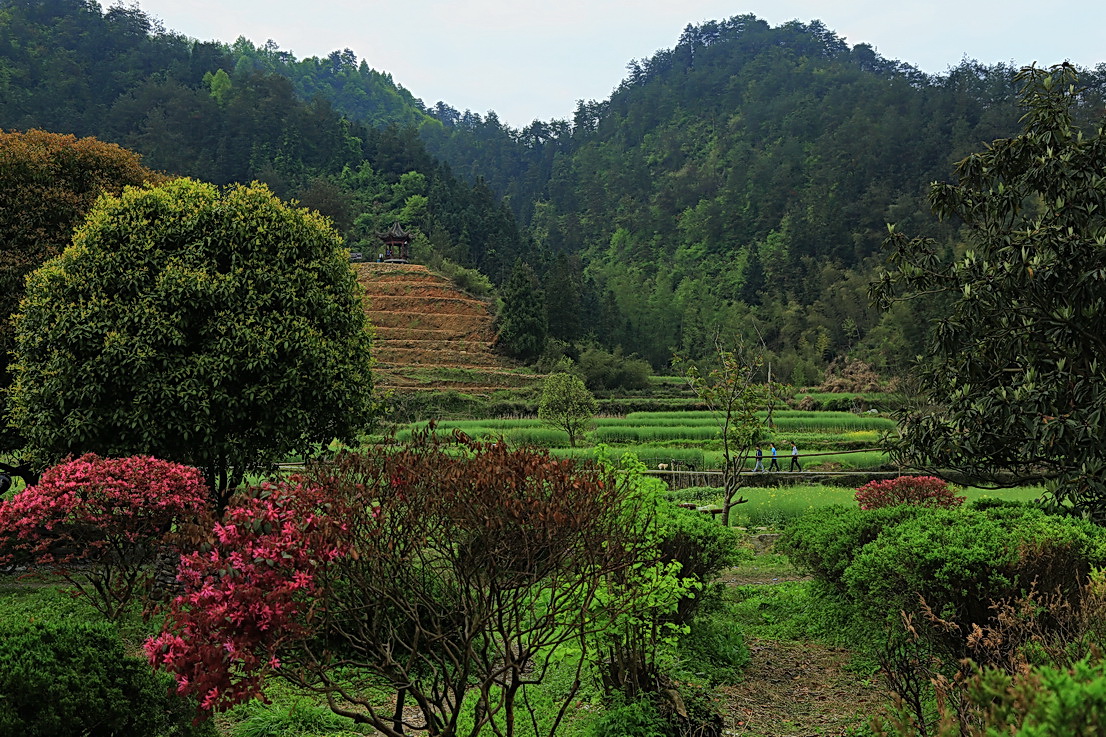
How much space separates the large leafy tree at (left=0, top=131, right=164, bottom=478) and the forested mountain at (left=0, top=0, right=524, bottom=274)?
2119 inches

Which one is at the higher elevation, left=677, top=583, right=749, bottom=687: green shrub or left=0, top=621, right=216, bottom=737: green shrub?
left=0, top=621, right=216, bottom=737: green shrub

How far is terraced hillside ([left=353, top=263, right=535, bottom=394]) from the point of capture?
47.3 metres

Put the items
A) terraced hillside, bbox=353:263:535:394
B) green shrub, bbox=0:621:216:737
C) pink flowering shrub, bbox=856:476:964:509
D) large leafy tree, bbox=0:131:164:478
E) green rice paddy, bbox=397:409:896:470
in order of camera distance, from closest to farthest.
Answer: green shrub, bbox=0:621:216:737
pink flowering shrub, bbox=856:476:964:509
large leafy tree, bbox=0:131:164:478
green rice paddy, bbox=397:409:896:470
terraced hillside, bbox=353:263:535:394

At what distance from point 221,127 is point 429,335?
139 feet

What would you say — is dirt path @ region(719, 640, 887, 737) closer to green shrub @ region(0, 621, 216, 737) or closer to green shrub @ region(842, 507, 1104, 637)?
green shrub @ region(842, 507, 1104, 637)

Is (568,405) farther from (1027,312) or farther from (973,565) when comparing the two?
(973,565)

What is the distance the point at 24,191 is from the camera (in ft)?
42.5

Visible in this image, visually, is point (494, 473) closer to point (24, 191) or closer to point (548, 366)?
point (24, 191)

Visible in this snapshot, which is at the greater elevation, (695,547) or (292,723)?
(695,547)

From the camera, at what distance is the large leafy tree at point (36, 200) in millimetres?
12578

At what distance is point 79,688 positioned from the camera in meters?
4.32

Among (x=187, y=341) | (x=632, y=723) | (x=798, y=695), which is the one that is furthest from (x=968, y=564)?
(x=187, y=341)

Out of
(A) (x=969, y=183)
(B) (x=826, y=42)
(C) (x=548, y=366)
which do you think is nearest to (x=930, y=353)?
(A) (x=969, y=183)

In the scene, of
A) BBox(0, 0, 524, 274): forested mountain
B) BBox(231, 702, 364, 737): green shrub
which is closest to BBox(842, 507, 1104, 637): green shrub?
BBox(231, 702, 364, 737): green shrub
